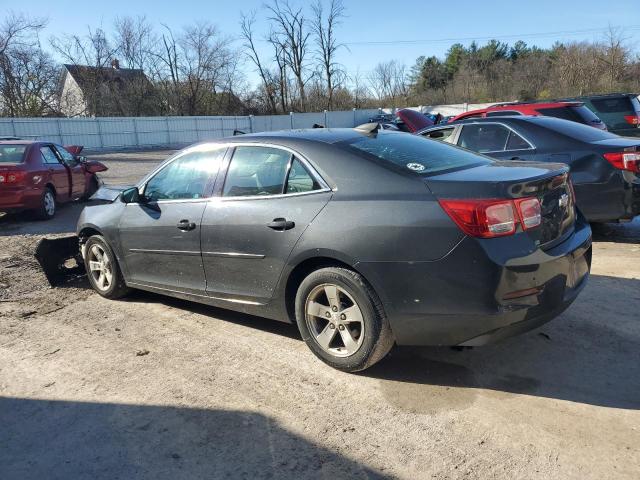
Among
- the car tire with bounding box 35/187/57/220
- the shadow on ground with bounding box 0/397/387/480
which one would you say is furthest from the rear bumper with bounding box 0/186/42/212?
the shadow on ground with bounding box 0/397/387/480

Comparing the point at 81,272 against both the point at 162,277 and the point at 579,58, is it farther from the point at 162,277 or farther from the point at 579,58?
the point at 579,58

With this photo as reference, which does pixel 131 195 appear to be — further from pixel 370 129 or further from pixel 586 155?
pixel 586 155

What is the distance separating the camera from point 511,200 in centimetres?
300

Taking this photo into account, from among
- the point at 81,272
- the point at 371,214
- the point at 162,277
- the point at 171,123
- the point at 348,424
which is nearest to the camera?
the point at 348,424

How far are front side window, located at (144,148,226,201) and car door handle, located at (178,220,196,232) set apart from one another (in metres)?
0.23

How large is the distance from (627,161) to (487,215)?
4.13 meters

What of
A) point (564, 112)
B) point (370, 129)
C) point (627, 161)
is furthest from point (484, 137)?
point (370, 129)

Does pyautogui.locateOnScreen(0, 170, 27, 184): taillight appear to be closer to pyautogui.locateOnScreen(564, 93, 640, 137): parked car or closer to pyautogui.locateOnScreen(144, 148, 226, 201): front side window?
pyautogui.locateOnScreen(144, 148, 226, 201): front side window

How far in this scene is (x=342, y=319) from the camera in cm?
345

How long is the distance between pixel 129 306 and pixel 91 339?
0.82 meters

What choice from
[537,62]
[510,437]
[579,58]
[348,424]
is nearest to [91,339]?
[348,424]

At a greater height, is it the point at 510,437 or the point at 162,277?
the point at 162,277

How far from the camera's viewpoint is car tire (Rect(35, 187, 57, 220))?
371 inches

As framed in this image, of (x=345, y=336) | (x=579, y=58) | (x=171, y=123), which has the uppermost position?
(x=579, y=58)
